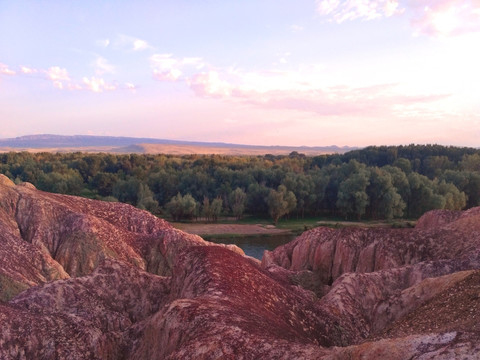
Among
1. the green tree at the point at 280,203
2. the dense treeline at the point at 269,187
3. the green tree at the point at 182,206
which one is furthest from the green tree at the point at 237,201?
the green tree at the point at 182,206

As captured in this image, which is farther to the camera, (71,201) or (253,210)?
(253,210)

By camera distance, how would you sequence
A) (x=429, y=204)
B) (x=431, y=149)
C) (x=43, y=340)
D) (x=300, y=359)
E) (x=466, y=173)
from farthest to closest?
(x=431, y=149)
(x=466, y=173)
(x=429, y=204)
(x=43, y=340)
(x=300, y=359)

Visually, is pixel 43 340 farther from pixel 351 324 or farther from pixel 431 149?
pixel 431 149

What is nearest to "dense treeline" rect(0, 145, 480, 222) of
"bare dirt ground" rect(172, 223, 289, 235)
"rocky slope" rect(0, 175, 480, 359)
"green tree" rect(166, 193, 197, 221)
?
"green tree" rect(166, 193, 197, 221)

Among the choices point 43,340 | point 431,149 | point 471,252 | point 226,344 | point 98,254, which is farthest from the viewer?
point 431,149

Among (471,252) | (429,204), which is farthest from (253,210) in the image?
(471,252)

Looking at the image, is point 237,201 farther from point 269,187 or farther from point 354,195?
point 354,195
